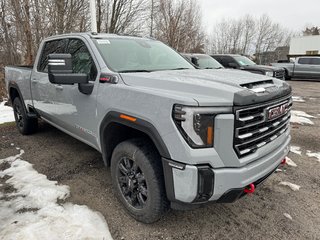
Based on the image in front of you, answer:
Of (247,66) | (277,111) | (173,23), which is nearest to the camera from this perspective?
(277,111)

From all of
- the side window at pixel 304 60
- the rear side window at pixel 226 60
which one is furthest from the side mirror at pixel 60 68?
the side window at pixel 304 60

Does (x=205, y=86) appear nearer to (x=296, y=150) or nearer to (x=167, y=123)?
(x=167, y=123)

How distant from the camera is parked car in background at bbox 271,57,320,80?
56.0 ft

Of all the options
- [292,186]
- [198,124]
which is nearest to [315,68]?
[292,186]

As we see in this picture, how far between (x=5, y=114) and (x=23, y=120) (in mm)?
2497

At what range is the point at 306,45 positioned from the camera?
37375 mm

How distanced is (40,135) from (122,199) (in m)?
3.42

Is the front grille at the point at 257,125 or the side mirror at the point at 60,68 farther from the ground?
the side mirror at the point at 60,68

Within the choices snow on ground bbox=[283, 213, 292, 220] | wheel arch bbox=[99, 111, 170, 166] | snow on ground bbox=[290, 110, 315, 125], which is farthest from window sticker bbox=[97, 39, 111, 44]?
snow on ground bbox=[290, 110, 315, 125]

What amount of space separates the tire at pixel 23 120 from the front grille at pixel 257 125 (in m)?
4.52

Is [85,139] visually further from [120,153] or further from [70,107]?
[120,153]

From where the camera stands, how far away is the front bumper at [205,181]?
197 centimetres

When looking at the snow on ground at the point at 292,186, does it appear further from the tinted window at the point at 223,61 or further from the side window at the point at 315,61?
the side window at the point at 315,61

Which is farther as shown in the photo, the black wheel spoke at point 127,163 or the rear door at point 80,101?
the rear door at point 80,101
